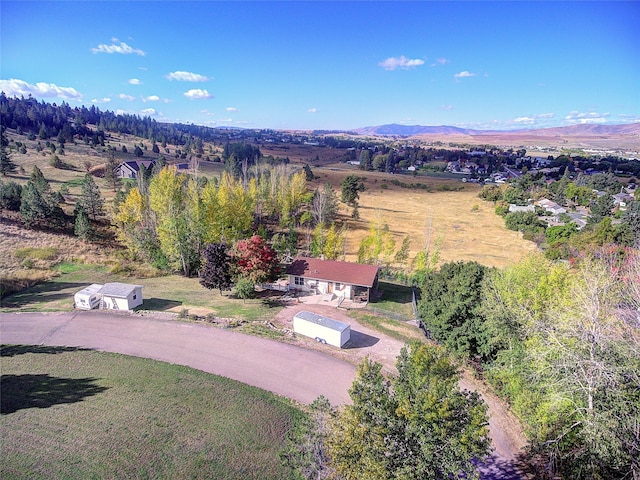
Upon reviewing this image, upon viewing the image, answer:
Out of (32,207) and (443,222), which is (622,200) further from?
(32,207)

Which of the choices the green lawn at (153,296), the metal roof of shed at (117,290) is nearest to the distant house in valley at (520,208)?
the green lawn at (153,296)

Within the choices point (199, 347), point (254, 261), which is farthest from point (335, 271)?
point (199, 347)

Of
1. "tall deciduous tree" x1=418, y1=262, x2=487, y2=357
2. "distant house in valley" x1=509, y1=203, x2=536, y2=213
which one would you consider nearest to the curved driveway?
"tall deciduous tree" x1=418, y1=262, x2=487, y2=357

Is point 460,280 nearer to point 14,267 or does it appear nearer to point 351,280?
point 351,280

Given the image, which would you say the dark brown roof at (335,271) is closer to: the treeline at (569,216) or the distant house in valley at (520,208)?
the treeline at (569,216)

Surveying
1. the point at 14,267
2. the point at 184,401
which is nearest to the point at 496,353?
the point at 184,401
